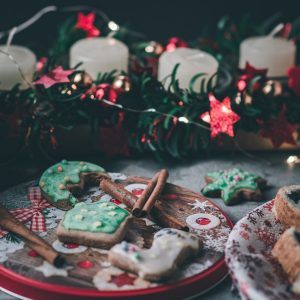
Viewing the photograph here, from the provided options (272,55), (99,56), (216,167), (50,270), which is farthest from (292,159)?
(50,270)

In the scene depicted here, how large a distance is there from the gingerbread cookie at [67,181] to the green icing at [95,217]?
0.06 m

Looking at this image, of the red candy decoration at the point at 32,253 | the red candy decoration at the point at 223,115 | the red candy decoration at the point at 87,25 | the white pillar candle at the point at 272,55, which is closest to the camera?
the red candy decoration at the point at 32,253

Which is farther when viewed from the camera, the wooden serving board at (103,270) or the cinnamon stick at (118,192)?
the cinnamon stick at (118,192)

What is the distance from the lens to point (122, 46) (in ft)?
5.83

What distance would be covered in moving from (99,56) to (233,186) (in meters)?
0.49

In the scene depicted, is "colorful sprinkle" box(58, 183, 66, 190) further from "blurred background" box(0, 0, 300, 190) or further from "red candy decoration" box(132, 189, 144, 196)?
"blurred background" box(0, 0, 300, 190)

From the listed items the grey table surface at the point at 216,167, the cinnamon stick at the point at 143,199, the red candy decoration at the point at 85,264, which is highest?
the cinnamon stick at the point at 143,199

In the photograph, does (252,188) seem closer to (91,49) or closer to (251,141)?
(251,141)

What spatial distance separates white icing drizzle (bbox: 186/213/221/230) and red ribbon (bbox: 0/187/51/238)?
29 cm

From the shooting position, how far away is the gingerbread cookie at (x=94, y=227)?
4.08 ft

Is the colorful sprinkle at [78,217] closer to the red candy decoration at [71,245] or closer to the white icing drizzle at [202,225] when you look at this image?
the red candy decoration at [71,245]

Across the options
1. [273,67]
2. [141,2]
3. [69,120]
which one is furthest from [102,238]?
[141,2]

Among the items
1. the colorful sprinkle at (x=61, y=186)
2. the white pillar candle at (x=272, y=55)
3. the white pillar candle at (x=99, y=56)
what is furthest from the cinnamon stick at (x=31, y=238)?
the white pillar candle at (x=272, y=55)

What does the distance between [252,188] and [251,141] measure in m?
0.25
